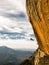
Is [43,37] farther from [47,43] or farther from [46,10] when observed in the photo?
[46,10]

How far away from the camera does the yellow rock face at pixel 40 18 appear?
111 feet

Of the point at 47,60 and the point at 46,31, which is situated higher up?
the point at 46,31

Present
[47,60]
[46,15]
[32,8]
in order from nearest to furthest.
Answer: [47,60]
[46,15]
[32,8]

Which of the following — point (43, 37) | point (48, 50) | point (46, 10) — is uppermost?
point (46, 10)

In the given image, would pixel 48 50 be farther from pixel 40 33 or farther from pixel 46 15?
pixel 46 15

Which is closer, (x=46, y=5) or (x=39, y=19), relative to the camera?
(x=46, y=5)

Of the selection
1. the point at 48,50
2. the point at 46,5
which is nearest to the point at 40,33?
the point at 48,50

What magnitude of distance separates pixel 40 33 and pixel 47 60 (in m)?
6.30

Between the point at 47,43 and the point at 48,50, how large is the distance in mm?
1555

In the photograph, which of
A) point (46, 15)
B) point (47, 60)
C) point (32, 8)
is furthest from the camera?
point (32, 8)

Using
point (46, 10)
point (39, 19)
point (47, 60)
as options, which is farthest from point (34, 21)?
point (47, 60)

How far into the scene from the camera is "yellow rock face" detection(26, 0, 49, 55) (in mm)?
33688

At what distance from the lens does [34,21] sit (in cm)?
3650

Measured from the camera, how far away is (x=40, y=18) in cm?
3500
